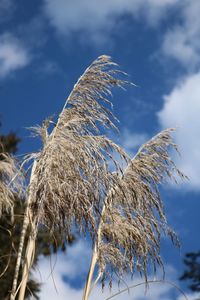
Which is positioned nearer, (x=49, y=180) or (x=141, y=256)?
(x=49, y=180)

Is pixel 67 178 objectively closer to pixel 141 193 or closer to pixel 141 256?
pixel 141 193

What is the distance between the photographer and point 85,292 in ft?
23.8

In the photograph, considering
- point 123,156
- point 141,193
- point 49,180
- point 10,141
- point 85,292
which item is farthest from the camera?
point 10,141

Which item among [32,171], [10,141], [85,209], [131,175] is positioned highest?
[10,141]

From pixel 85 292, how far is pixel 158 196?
155cm

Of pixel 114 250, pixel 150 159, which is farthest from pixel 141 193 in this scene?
pixel 114 250

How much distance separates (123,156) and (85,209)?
0.65 metres

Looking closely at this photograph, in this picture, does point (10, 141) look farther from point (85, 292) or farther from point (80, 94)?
point (80, 94)

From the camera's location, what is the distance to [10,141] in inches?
669

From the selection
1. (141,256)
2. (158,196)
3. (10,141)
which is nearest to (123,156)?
(158,196)

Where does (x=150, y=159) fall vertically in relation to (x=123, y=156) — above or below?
above

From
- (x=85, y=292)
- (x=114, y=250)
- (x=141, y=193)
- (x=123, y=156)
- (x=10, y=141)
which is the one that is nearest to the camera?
(x=123, y=156)

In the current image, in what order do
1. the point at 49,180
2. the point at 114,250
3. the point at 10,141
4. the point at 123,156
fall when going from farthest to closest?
the point at 10,141 < the point at 114,250 < the point at 123,156 < the point at 49,180

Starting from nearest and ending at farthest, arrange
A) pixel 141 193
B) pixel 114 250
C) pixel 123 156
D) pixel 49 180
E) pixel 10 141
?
pixel 49 180, pixel 123 156, pixel 141 193, pixel 114 250, pixel 10 141
